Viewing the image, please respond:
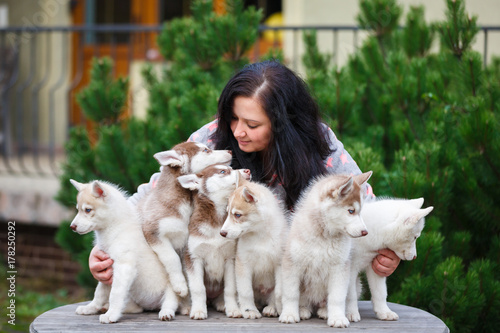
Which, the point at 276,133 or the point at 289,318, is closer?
the point at 289,318

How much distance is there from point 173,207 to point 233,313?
542 mm

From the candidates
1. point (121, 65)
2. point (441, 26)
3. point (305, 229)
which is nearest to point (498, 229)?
point (441, 26)

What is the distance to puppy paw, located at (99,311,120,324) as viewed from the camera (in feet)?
9.45

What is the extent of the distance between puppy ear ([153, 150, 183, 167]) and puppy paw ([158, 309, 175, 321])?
660 mm

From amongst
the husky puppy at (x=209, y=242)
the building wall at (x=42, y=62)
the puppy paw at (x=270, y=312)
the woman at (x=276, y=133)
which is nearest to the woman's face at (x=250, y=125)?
the woman at (x=276, y=133)

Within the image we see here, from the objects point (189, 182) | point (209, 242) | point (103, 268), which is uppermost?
point (189, 182)

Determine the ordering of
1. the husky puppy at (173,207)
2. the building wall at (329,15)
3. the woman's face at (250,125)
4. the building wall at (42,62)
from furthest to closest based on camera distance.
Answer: the building wall at (42,62)
the building wall at (329,15)
the woman's face at (250,125)
the husky puppy at (173,207)

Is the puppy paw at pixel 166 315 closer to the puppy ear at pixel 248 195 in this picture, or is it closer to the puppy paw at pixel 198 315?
the puppy paw at pixel 198 315

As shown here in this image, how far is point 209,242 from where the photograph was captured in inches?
116

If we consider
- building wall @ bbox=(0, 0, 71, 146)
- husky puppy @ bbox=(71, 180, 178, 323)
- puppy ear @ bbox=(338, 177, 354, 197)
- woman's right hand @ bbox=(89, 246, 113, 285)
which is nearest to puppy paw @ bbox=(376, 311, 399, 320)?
puppy ear @ bbox=(338, 177, 354, 197)

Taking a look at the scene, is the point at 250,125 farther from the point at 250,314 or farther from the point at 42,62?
the point at 42,62

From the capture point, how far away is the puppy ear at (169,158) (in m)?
3.08

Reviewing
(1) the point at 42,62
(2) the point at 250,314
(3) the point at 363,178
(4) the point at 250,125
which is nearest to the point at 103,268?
(2) the point at 250,314

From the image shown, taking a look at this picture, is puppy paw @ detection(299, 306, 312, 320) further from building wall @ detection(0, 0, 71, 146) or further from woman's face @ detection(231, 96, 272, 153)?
building wall @ detection(0, 0, 71, 146)
